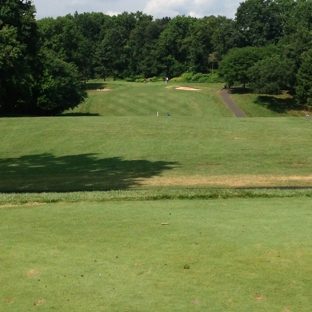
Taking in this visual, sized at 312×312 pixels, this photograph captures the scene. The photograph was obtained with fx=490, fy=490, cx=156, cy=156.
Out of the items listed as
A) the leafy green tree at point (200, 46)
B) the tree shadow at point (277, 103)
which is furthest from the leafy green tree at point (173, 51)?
the tree shadow at point (277, 103)

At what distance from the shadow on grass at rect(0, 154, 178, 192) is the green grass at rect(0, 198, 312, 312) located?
34.7 ft

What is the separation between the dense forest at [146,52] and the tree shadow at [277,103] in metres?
1.62

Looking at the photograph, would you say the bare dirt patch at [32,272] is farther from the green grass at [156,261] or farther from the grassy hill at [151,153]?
the grassy hill at [151,153]

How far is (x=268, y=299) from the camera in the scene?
19.0 feet

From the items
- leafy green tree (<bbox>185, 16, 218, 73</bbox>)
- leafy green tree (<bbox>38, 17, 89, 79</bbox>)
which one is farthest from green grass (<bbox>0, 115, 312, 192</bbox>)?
leafy green tree (<bbox>185, 16, 218, 73</bbox>)

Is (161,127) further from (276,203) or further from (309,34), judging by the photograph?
(309,34)

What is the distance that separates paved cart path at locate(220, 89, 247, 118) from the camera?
67.4 metres

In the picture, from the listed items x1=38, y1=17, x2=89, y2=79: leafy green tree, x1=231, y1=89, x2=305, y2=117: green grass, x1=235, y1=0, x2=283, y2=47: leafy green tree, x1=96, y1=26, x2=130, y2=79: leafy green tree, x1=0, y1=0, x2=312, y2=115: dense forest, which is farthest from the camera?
x1=96, y1=26, x2=130, y2=79: leafy green tree

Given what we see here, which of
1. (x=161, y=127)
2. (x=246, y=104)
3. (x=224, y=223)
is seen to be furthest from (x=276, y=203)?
(x=246, y=104)

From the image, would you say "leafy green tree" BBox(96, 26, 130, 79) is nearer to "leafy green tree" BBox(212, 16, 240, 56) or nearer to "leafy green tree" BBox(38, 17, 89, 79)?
"leafy green tree" BBox(38, 17, 89, 79)

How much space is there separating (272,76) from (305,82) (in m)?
5.15

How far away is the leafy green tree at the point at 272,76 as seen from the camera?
69.6 m

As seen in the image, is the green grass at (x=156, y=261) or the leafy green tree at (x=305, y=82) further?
the leafy green tree at (x=305, y=82)

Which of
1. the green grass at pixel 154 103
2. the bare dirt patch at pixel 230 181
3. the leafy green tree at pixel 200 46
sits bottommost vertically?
the green grass at pixel 154 103
